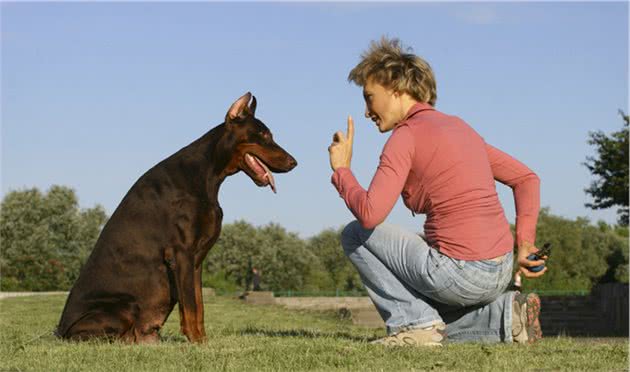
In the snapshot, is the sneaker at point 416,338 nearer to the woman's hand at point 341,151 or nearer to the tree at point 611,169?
the woman's hand at point 341,151

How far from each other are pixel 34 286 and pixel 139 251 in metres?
37.0

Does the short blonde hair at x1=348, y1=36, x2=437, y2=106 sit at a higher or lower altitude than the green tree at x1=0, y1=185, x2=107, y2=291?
lower

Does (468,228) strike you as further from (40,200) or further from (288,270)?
(288,270)

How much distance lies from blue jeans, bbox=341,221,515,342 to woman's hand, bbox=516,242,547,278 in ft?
0.60

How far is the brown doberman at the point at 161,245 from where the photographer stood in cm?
653

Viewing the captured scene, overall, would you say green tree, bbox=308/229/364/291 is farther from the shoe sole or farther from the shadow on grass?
the shoe sole

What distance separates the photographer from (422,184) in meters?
5.83

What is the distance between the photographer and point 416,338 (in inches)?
233

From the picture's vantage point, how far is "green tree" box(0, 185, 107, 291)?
50.8m

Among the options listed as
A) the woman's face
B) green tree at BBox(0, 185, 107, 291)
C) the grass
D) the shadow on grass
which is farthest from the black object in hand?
green tree at BBox(0, 185, 107, 291)

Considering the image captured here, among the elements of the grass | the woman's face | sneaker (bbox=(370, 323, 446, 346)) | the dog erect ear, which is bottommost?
the grass

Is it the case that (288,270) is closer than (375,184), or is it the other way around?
(375,184)

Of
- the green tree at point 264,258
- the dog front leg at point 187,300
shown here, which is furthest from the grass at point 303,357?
the green tree at point 264,258

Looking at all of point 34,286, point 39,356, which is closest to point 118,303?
point 39,356
